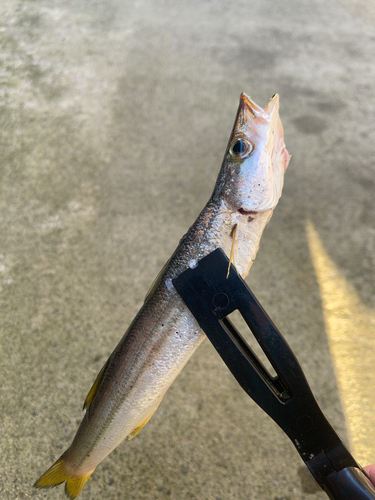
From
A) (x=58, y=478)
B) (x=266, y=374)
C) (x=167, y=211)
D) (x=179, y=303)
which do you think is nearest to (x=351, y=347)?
(x=266, y=374)

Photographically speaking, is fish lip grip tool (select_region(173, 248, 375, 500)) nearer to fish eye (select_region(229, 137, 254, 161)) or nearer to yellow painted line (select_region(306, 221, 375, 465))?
fish eye (select_region(229, 137, 254, 161))

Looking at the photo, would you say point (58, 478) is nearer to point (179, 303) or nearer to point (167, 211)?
point (179, 303)

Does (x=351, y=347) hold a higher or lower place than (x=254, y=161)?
lower

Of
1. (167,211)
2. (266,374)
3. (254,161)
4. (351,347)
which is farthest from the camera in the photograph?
(167,211)

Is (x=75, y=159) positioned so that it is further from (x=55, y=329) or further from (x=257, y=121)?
(x=257, y=121)

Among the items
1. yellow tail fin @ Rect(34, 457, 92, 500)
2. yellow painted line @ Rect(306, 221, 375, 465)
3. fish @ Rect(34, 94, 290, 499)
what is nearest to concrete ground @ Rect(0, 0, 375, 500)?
yellow painted line @ Rect(306, 221, 375, 465)

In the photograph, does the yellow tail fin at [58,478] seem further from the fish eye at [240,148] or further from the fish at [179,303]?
the fish eye at [240,148]

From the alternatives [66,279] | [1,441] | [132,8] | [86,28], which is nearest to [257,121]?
[66,279]
